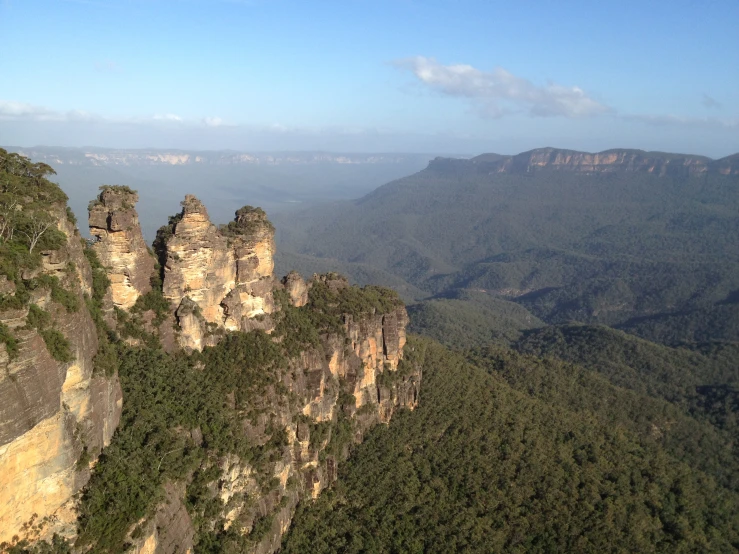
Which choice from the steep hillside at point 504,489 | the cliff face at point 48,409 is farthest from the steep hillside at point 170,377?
the steep hillside at point 504,489

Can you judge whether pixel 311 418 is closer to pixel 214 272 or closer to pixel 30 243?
pixel 214 272

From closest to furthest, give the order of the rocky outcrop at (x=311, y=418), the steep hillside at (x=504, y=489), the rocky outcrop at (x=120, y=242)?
the rocky outcrop at (x=311, y=418) < the rocky outcrop at (x=120, y=242) < the steep hillside at (x=504, y=489)

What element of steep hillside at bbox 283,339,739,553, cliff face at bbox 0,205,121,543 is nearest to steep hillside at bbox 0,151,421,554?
cliff face at bbox 0,205,121,543

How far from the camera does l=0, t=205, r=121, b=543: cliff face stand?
55.6ft

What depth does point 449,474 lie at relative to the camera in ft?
123

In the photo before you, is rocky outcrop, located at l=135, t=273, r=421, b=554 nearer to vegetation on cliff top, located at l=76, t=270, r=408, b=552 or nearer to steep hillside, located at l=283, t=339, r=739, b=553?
vegetation on cliff top, located at l=76, t=270, r=408, b=552

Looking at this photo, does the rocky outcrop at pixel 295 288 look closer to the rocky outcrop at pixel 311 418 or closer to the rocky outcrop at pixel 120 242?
the rocky outcrop at pixel 311 418

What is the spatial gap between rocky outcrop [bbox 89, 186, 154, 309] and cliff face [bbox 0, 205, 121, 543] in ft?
20.2

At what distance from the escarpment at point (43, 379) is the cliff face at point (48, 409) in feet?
0.11

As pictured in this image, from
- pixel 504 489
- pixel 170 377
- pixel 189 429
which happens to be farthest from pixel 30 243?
pixel 504 489

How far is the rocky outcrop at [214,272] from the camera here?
3158 centimetres

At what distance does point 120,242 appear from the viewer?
2908 centimetres

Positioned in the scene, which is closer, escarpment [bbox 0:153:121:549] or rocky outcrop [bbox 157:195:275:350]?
escarpment [bbox 0:153:121:549]

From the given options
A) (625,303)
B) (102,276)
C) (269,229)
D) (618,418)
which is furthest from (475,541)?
(625,303)
